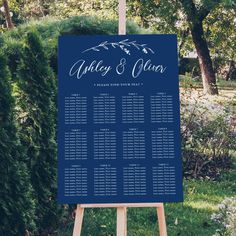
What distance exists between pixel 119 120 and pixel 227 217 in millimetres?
1443

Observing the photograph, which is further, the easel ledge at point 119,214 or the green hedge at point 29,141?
the green hedge at point 29,141

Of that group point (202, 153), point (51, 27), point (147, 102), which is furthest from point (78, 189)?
point (202, 153)

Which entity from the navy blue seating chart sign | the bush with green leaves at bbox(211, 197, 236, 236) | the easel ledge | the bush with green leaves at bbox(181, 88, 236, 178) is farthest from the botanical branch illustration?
the bush with green leaves at bbox(181, 88, 236, 178)

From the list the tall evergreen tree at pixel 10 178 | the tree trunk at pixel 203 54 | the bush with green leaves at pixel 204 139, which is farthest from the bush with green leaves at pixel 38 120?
the tree trunk at pixel 203 54

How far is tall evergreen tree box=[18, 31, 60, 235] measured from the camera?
598 cm

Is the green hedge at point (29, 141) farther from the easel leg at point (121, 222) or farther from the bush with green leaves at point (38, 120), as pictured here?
the easel leg at point (121, 222)

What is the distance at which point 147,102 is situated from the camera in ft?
15.9

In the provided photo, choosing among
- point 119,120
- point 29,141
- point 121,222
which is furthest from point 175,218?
point 119,120

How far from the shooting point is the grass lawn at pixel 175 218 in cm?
633

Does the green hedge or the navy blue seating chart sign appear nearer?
the navy blue seating chart sign

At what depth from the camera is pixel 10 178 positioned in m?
5.65

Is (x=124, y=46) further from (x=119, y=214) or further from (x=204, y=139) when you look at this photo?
(x=204, y=139)

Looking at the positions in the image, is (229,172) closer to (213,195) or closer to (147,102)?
(213,195)

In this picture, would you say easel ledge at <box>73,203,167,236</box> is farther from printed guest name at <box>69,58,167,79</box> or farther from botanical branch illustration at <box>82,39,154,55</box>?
botanical branch illustration at <box>82,39,154,55</box>
